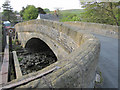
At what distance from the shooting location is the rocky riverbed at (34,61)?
8.94m

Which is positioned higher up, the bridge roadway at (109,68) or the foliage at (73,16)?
the foliage at (73,16)

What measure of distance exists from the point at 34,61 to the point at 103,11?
26.7 ft

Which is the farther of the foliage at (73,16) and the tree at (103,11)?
the foliage at (73,16)

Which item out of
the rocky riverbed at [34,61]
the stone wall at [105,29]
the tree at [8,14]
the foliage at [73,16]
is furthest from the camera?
the tree at [8,14]

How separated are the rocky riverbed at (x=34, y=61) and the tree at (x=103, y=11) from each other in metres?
→ 6.11

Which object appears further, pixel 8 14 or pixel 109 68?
pixel 8 14

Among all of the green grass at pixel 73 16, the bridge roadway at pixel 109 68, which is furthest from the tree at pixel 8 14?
the bridge roadway at pixel 109 68

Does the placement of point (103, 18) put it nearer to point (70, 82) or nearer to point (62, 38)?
point (62, 38)

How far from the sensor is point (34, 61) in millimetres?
10414

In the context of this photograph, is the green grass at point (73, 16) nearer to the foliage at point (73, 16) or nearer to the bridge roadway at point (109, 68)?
the foliage at point (73, 16)

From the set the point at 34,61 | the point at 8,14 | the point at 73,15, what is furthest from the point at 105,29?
the point at 8,14

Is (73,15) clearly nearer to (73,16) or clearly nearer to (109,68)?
(73,16)

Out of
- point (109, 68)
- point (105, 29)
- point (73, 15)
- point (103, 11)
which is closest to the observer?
point (109, 68)

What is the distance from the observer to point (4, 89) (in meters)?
1.01
